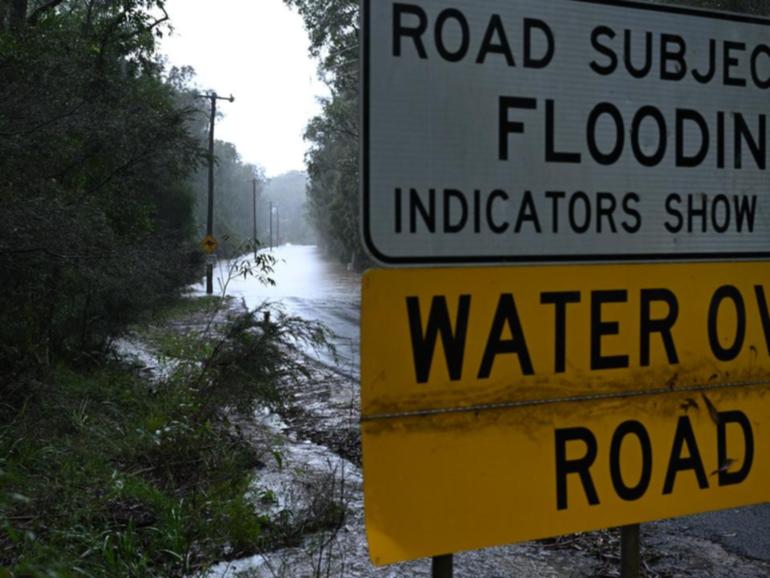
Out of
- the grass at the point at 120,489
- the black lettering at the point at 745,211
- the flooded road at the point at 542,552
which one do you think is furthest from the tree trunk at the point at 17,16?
the black lettering at the point at 745,211

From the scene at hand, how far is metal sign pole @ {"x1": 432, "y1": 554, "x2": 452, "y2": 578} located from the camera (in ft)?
5.17

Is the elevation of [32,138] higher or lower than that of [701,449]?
higher

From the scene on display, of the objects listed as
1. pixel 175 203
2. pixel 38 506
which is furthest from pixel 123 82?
pixel 175 203

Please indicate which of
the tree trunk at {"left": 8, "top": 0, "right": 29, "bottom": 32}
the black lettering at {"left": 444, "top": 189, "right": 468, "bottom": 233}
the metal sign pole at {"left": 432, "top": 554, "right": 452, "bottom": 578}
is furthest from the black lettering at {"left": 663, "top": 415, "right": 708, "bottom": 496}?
the tree trunk at {"left": 8, "top": 0, "right": 29, "bottom": 32}

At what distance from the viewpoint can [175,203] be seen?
24.1 m

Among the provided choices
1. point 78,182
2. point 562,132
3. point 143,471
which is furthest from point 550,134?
point 78,182

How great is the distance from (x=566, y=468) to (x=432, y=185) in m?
0.67

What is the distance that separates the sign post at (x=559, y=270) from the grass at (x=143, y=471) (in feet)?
5.26

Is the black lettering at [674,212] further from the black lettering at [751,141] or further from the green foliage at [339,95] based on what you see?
the green foliage at [339,95]

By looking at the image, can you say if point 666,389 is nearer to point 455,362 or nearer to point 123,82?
point 455,362

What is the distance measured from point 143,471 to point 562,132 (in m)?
4.98

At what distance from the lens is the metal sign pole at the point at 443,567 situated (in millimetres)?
1574

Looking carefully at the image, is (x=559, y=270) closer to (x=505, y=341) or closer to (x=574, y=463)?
(x=505, y=341)

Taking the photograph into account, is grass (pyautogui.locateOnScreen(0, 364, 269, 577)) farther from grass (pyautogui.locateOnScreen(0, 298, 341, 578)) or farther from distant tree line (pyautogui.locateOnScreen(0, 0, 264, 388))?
distant tree line (pyautogui.locateOnScreen(0, 0, 264, 388))
